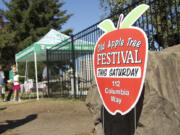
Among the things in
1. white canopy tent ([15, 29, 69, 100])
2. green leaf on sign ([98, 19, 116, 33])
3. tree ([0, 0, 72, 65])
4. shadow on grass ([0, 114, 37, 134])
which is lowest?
shadow on grass ([0, 114, 37, 134])

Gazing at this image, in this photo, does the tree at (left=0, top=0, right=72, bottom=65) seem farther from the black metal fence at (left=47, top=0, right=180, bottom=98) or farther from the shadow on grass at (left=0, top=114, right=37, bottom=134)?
the shadow on grass at (left=0, top=114, right=37, bottom=134)

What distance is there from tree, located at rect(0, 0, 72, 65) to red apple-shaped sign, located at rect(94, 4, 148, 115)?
25113mm

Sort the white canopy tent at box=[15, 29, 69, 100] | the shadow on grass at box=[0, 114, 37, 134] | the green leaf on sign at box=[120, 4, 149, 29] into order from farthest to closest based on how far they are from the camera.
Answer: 1. the white canopy tent at box=[15, 29, 69, 100]
2. the shadow on grass at box=[0, 114, 37, 134]
3. the green leaf on sign at box=[120, 4, 149, 29]

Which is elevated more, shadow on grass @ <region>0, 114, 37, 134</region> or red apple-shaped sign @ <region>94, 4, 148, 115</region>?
red apple-shaped sign @ <region>94, 4, 148, 115</region>

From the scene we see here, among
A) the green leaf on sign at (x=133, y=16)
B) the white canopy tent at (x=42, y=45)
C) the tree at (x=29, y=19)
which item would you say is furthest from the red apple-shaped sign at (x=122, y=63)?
the tree at (x=29, y=19)

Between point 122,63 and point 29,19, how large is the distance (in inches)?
1108

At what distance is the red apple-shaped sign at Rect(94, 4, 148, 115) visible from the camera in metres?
2.63

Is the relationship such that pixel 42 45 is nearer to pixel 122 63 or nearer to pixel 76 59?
pixel 76 59

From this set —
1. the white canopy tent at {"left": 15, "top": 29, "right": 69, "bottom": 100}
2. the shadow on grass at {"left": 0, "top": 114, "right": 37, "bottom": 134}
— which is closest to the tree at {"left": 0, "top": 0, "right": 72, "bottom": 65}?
the white canopy tent at {"left": 15, "top": 29, "right": 69, "bottom": 100}

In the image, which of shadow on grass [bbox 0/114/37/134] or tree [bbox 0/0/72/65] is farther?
tree [bbox 0/0/72/65]

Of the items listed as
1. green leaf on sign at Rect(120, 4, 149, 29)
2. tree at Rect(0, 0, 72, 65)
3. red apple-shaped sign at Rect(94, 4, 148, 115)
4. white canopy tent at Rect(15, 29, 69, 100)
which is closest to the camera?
red apple-shaped sign at Rect(94, 4, 148, 115)

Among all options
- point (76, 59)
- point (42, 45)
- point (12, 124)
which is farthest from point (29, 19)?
point (12, 124)

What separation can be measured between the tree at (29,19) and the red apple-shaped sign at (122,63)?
25113mm

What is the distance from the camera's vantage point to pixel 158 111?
108 inches
